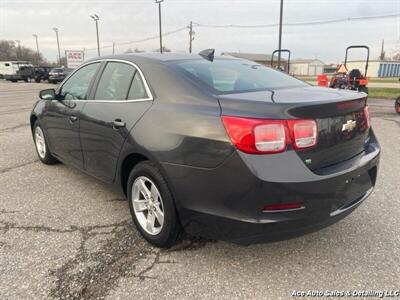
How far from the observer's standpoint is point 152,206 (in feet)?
9.32

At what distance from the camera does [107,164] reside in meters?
3.28

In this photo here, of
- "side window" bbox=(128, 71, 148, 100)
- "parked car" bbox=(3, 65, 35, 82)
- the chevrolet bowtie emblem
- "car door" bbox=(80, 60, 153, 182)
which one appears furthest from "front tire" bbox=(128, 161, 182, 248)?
"parked car" bbox=(3, 65, 35, 82)

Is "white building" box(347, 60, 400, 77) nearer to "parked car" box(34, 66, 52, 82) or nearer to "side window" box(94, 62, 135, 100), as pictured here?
"parked car" box(34, 66, 52, 82)

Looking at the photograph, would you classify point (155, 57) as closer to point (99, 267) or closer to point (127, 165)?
point (127, 165)

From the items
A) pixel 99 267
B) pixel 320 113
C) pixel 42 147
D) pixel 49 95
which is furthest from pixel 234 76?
pixel 42 147

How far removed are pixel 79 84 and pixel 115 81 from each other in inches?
33.0

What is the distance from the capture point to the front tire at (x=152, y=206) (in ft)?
8.47

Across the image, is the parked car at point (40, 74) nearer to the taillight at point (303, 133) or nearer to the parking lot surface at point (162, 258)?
the parking lot surface at point (162, 258)

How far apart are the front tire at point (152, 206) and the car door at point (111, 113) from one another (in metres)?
0.35

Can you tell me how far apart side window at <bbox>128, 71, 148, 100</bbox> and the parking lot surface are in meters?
1.21

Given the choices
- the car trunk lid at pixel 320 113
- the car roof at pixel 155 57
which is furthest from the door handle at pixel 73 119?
the car trunk lid at pixel 320 113

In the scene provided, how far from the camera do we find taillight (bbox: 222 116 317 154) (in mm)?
2125

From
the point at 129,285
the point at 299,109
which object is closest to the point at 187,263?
the point at 129,285

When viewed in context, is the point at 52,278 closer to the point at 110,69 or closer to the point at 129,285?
the point at 129,285
